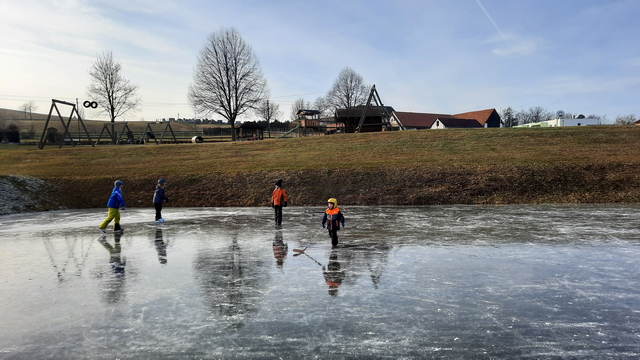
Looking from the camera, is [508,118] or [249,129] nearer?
[249,129]

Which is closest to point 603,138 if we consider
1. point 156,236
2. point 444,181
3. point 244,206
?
point 444,181

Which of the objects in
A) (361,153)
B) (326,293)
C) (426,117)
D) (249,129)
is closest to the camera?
(326,293)

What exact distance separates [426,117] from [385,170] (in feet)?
221

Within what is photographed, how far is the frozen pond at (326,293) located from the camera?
4.60 metres

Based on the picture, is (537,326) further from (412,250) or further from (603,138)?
(603,138)

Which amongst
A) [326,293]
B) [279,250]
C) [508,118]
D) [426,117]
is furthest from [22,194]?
[508,118]

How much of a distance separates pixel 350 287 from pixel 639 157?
24.3 metres

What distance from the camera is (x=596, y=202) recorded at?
696 inches

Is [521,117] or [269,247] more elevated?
[521,117]

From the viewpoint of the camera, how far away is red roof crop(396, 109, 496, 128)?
8000 cm

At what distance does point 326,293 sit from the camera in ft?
21.0

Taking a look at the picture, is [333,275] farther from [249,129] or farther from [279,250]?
[249,129]

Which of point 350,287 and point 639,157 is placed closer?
point 350,287

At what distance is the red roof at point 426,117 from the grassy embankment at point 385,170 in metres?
48.9
